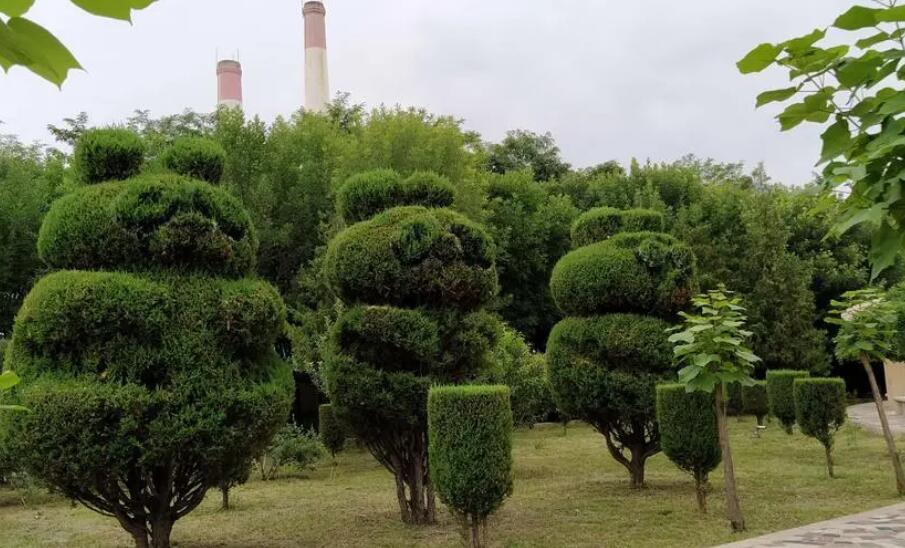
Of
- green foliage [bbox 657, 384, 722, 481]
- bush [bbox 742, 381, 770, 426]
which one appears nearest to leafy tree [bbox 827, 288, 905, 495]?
green foliage [bbox 657, 384, 722, 481]

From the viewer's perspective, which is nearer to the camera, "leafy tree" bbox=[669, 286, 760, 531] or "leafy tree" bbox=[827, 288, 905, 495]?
"leafy tree" bbox=[669, 286, 760, 531]

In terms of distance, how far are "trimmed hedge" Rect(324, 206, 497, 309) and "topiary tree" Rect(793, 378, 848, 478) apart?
18.3ft

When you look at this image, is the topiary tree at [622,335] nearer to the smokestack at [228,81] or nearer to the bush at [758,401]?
the bush at [758,401]

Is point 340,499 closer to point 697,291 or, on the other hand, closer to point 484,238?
point 484,238

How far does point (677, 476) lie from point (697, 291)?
10.8 ft

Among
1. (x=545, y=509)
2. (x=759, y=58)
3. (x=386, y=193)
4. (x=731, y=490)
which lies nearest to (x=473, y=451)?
(x=731, y=490)

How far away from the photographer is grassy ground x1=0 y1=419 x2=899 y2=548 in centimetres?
831

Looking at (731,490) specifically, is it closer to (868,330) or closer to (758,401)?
(868,330)

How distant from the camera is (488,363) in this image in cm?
983

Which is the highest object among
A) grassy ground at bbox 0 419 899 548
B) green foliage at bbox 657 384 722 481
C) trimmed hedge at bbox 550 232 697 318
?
trimmed hedge at bbox 550 232 697 318

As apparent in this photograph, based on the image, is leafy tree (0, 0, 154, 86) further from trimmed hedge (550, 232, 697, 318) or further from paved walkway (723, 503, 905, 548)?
trimmed hedge (550, 232, 697, 318)

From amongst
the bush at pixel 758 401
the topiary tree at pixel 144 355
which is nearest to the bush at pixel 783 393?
the bush at pixel 758 401

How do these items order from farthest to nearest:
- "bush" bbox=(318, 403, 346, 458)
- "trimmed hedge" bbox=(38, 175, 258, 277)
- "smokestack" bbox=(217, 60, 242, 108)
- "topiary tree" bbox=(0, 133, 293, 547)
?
"smokestack" bbox=(217, 60, 242, 108), "bush" bbox=(318, 403, 346, 458), "trimmed hedge" bbox=(38, 175, 258, 277), "topiary tree" bbox=(0, 133, 293, 547)

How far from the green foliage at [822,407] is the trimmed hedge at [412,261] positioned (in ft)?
18.3
